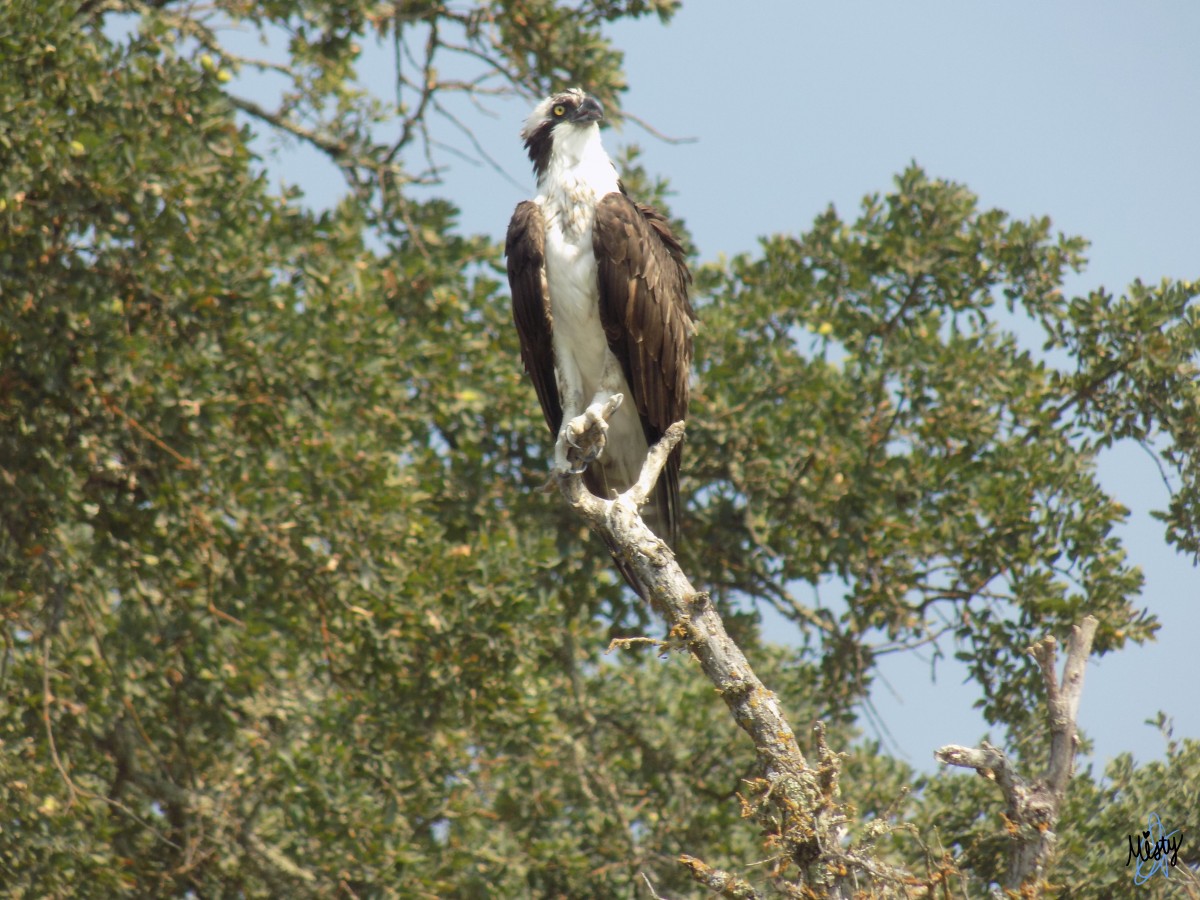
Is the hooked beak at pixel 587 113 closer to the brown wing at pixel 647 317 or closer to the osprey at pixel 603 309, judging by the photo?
the osprey at pixel 603 309

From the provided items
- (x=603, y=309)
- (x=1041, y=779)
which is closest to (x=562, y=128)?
(x=603, y=309)

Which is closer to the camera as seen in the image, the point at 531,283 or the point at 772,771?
the point at 772,771

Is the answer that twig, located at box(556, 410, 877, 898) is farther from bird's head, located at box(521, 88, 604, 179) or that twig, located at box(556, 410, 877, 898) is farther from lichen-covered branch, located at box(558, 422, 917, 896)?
bird's head, located at box(521, 88, 604, 179)

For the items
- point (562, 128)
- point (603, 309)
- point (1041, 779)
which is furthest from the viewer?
point (562, 128)

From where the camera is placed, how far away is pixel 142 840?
23.9 ft

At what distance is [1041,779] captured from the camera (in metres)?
3.53

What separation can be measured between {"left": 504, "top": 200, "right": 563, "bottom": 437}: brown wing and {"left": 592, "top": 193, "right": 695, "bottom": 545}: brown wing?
24 centimetres

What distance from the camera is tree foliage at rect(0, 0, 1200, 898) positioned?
6.37 meters

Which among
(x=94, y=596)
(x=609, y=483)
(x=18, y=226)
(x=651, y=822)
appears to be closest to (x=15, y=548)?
(x=94, y=596)

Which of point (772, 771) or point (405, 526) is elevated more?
point (405, 526)

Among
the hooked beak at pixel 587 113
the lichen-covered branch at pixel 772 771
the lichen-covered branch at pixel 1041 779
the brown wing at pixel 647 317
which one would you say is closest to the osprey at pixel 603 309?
the brown wing at pixel 647 317

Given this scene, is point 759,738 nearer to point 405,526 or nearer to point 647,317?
point 647,317

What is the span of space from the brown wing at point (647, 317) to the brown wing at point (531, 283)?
0.78 feet

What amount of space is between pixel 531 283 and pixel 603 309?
31 centimetres
